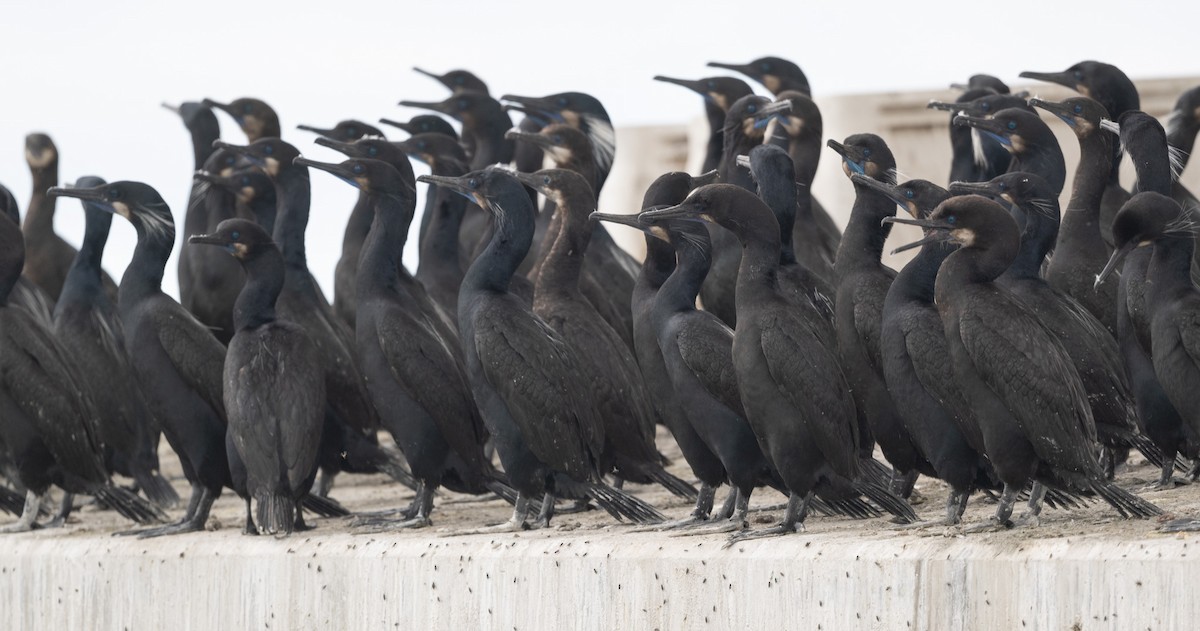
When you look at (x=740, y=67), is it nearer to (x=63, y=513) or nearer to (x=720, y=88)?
(x=720, y=88)

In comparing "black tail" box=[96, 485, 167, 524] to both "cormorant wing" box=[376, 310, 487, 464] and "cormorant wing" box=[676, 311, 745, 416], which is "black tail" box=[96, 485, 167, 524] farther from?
"cormorant wing" box=[676, 311, 745, 416]

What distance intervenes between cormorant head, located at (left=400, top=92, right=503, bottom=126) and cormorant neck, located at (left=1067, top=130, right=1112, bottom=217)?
549 cm

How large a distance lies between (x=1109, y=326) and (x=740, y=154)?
283 centimetres

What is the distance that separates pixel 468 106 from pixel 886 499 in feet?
22.6

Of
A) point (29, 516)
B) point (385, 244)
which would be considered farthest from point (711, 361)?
point (29, 516)

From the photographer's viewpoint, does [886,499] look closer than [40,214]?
Yes

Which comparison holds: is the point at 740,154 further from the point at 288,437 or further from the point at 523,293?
the point at 288,437

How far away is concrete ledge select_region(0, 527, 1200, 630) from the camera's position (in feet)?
24.1

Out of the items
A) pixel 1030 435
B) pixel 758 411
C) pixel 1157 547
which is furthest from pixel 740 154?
pixel 1157 547

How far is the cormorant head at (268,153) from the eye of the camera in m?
13.2

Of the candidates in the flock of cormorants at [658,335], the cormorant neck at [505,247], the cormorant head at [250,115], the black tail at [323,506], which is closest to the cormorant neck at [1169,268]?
the flock of cormorants at [658,335]

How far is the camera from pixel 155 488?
13000 millimetres

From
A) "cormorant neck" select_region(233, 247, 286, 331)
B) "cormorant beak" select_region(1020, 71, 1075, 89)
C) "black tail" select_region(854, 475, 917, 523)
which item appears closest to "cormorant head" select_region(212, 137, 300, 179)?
"cormorant neck" select_region(233, 247, 286, 331)

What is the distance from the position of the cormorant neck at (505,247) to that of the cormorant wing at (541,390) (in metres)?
0.36
